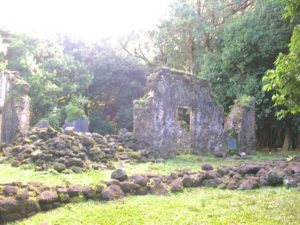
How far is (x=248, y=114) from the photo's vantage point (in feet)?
59.6

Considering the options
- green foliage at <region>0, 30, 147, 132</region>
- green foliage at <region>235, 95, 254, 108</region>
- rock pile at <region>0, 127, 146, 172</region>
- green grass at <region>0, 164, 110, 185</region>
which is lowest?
green grass at <region>0, 164, 110, 185</region>

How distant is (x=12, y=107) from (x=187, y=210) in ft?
39.2

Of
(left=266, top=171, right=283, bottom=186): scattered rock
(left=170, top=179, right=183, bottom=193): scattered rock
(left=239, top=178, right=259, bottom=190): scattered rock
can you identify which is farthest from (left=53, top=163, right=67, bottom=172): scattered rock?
(left=266, top=171, right=283, bottom=186): scattered rock

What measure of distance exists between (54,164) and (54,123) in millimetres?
12695

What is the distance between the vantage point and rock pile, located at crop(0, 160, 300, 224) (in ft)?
19.2

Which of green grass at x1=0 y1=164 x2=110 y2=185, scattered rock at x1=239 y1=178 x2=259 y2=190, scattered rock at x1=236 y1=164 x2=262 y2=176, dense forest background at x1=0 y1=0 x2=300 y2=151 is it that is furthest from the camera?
dense forest background at x1=0 y1=0 x2=300 y2=151

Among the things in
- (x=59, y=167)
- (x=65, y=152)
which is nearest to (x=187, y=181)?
(x=59, y=167)

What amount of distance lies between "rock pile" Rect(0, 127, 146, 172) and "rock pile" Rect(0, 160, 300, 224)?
2582 mm

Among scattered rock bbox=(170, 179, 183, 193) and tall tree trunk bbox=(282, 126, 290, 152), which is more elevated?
tall tree trunk bbox=(282, 126, 290, 152)

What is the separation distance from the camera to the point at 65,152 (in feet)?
34.4

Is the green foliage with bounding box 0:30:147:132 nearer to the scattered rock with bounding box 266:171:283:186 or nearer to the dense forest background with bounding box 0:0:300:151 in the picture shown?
the dense forest background with bounding box 0:0:300:151

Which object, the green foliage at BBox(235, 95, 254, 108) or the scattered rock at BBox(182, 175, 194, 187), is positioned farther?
the green foliage at BBox(235, 95, 254, 108)

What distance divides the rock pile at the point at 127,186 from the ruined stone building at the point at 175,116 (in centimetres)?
516

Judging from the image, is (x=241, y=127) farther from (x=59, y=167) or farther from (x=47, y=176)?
(x=47, y=176)
